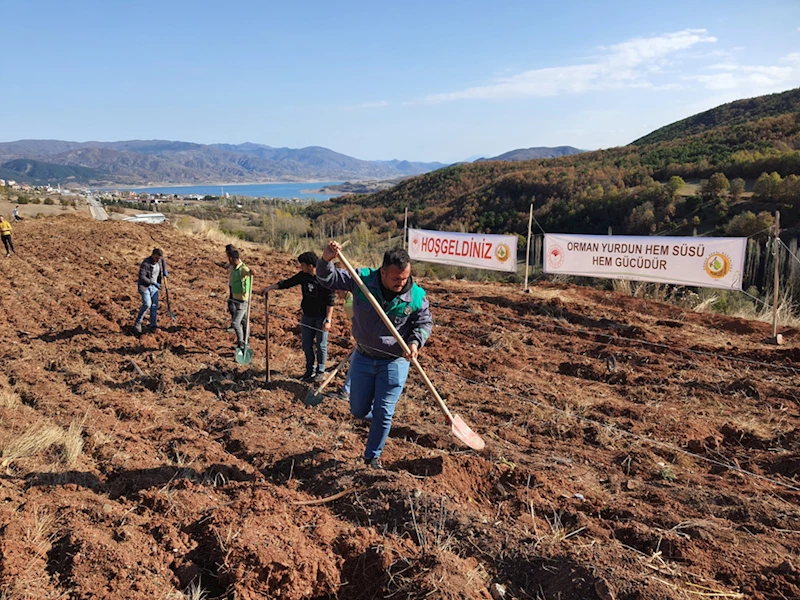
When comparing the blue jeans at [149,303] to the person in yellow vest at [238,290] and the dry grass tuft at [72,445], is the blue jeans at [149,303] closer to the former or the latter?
the person in yellow vest at [238,290]

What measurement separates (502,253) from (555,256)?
5.41 feet

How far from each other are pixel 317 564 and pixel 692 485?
3.22 m

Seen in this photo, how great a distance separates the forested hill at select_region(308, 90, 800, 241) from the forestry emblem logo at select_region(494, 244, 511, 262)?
10605 mm

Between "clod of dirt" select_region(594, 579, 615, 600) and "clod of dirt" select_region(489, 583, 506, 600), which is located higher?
"clod of dirt" select_region(594, 579, 615, 600)

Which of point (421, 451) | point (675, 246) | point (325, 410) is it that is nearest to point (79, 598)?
point (421, 451)

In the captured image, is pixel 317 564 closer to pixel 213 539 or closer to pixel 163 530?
pixel 213 539

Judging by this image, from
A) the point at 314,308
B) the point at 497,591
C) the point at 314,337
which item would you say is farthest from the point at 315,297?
the point at 497,591

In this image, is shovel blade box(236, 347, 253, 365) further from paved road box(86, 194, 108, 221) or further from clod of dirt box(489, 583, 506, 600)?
paved road box(86, 194, 108, 221)

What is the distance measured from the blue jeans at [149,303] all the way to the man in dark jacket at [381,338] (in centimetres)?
543

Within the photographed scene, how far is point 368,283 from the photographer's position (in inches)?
170

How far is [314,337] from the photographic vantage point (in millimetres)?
6910

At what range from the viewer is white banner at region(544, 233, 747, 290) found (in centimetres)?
1066

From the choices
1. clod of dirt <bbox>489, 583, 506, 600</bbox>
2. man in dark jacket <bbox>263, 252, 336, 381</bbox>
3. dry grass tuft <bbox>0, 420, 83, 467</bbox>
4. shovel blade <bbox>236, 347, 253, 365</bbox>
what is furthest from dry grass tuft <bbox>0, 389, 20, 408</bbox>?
clod of dirt <bbox>489, 583, 506, 600</bbox>

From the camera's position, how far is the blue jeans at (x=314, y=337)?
6.75 meters
